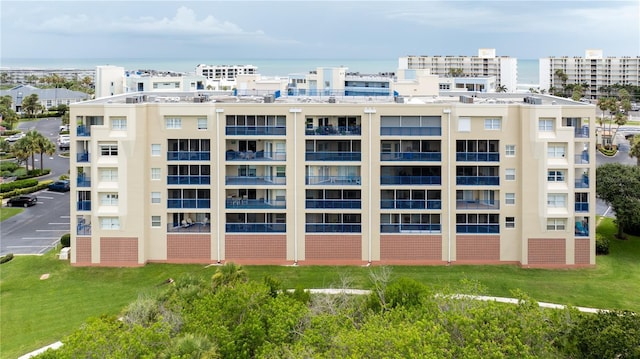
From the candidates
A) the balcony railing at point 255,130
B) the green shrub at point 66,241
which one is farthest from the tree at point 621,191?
the green shrub at point 66,241

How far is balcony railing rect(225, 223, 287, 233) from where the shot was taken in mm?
45688

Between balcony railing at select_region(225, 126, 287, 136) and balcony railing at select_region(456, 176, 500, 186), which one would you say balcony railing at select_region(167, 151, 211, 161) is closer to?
balcony railing at select_region(225, 126, 287, 136)

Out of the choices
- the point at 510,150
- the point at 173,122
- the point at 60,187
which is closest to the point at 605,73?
the point at 510,150

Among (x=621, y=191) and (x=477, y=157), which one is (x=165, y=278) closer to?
(x=477, y=157)

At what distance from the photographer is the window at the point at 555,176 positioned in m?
44.7

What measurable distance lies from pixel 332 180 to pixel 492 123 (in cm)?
1297

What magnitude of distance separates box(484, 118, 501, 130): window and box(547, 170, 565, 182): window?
5265 mm

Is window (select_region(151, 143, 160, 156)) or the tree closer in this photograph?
window (select_region(151, 143, 160, 156))

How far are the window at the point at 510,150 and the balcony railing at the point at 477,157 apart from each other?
2.29 feet

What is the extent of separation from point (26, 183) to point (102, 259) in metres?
32.0

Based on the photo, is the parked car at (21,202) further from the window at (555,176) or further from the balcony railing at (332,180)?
the window at (555,176)

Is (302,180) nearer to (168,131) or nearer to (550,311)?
(168,131)

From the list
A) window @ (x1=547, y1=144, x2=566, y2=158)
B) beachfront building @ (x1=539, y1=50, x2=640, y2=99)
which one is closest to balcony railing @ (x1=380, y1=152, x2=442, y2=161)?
window @ (x1=547, y1=144, x2=566, y2=158)

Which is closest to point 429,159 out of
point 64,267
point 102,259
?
point 102,259
